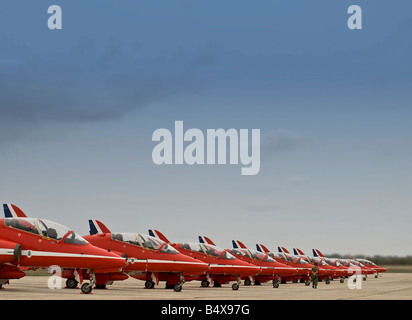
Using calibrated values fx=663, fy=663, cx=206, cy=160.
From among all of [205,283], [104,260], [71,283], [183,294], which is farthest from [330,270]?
[104,260]

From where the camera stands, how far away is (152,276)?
104 ft

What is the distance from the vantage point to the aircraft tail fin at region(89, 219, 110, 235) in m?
33.2

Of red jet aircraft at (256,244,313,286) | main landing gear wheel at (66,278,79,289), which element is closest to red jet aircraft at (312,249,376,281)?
red jet aircraft at (256,244,313,286)

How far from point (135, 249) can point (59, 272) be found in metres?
6.10

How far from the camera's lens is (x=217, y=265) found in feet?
115

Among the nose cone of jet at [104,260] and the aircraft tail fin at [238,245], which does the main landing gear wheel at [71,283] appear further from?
the aircraft tail fin at [238,245]

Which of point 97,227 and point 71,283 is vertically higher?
point 97,227

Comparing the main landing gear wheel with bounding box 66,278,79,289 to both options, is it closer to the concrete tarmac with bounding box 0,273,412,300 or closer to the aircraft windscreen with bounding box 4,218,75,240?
the concrete tarmac with bounding box 0,273,412,300

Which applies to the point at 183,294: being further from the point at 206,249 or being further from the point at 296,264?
the point at 296,264

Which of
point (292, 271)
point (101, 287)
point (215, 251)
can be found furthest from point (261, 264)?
point (101, 287)

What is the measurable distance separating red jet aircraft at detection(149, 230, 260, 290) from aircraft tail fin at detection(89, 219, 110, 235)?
498cm

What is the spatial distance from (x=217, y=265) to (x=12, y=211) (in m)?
11.7

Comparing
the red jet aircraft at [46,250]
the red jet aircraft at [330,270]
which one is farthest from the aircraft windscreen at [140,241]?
the red jet aircraft at [330,270]
